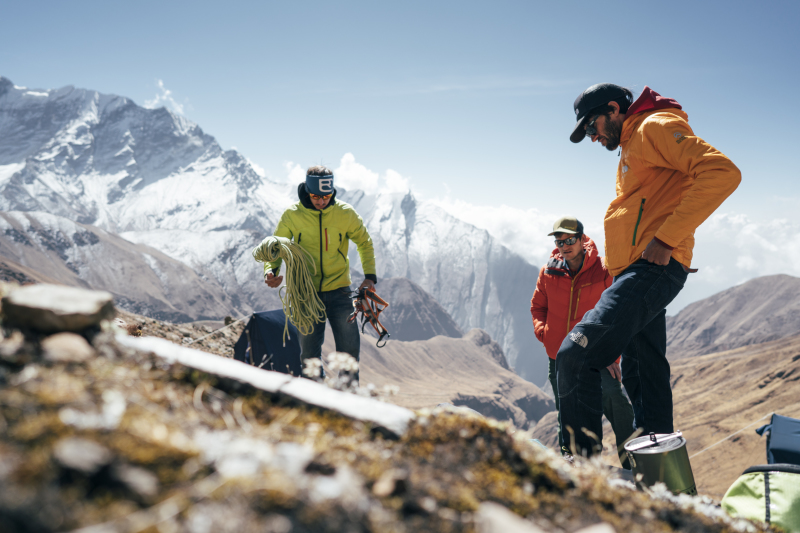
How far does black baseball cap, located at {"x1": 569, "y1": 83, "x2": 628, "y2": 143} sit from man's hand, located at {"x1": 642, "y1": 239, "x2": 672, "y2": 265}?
43.5 inches

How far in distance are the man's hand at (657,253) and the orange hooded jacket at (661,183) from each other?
0.04 m

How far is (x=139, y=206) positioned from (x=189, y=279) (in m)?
94.4

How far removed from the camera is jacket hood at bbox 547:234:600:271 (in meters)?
4.54

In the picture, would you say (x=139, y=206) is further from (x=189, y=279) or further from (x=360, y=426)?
(x=360, y=426)

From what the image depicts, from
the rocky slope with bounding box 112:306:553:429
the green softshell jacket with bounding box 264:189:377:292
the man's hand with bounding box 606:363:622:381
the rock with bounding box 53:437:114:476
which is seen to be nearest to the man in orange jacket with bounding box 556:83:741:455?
the man's hand with bounding box 606:363:622:381

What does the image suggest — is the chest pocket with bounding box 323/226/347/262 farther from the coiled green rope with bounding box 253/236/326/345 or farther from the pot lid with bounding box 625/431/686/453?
the pot lid with bounding box 625/431/686/453

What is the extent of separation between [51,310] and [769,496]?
421 cm

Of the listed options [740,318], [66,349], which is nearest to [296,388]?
[66,349]

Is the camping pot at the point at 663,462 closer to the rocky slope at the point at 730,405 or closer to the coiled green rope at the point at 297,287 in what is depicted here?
the coiled green rope at the point at 297,287

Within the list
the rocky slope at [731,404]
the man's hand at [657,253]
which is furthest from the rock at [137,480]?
the rocky slope at [731,404]

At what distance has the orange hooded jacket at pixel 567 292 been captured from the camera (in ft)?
14.6

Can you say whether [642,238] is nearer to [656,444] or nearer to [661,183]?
[661,183]

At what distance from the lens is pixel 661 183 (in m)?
3.09

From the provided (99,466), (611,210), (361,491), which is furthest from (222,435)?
(611,210)
